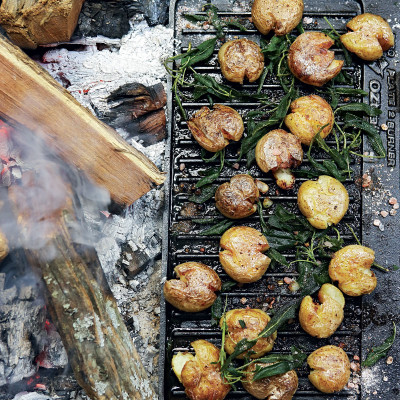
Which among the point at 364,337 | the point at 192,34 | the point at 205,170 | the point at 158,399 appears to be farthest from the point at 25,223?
the point at 364,337

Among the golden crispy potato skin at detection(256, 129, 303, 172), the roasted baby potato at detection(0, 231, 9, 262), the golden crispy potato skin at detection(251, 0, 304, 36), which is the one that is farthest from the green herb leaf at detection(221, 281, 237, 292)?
the golden crispy potato skin at detection(251, 0, 304, 36)

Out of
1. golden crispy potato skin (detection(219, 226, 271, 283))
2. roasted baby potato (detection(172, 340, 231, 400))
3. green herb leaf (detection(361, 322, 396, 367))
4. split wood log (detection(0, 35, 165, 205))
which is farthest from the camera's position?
green herb leaf (detection(361, 322, 396, 367))

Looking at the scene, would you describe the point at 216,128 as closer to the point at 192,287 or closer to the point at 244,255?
the point at 244,255

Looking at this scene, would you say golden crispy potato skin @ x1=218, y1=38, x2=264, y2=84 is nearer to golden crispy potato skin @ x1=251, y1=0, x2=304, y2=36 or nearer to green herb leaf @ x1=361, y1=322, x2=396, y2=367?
golden crispy potato skin @ x1=251, y1=0, x2=304, y2=36

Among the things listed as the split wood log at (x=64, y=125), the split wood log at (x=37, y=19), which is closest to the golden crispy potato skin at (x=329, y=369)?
the split wood log at (x=64, y=125)

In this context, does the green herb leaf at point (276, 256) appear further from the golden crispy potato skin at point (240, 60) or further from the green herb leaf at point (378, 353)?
the golden crispy potato skin at point (240, 60)

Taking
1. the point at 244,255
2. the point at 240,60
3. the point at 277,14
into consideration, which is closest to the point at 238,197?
the point at 244,255
